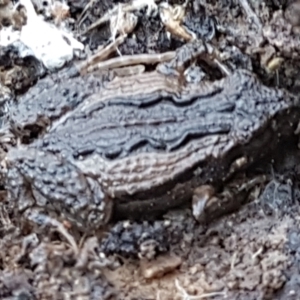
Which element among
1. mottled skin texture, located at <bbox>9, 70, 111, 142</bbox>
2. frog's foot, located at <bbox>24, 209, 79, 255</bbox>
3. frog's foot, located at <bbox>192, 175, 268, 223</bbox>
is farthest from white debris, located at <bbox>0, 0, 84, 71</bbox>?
frog's foot, located at <bbox>192, 175, 268, 223</bbox>

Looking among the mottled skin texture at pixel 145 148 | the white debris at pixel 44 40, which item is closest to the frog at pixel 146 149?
the mottled skin texture at pixel 145 148

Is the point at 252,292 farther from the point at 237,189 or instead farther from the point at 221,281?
the point at 237,189

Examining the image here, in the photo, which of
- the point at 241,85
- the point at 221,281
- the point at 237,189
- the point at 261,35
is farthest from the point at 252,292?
the point at 261,35

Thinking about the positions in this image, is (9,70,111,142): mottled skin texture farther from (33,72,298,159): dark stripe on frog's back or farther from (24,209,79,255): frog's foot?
(24,209,79,255): frog's foot

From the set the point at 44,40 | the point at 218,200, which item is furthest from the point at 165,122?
the point at 44,40

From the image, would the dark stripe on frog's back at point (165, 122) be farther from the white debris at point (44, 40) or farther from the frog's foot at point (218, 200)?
the white debris at point (44, 40)

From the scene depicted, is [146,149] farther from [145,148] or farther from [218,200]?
[218,200]

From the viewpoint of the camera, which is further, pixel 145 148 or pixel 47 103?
pixel 47 103
